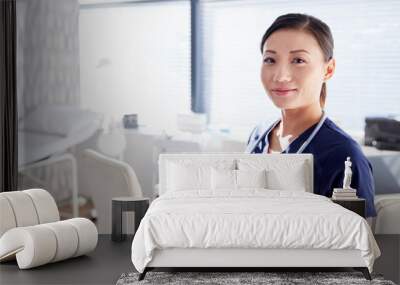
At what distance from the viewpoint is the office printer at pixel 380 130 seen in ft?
24.1

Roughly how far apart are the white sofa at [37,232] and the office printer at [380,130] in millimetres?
2889

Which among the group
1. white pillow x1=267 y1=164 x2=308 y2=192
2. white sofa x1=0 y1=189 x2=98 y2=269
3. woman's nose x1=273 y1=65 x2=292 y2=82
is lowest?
white sofa x1=0 y1=189 x2=98 y2=269

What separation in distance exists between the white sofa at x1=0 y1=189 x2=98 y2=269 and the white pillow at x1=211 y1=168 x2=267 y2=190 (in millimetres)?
1208

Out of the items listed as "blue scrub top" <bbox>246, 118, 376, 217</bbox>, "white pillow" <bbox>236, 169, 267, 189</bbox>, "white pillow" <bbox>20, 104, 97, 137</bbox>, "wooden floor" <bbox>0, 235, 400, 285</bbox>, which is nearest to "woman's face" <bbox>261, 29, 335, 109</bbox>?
"blue scrub top" <bbox>246, 118, 376, 217</bbox>

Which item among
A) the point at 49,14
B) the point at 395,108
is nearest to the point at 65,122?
the point at 49,14

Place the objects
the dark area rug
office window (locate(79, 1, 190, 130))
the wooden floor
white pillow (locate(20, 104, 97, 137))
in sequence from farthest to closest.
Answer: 1. white pillow (locate(20, 104, 97, 137))
2. office window (locate(79, 1, 190, 130))
3. the wooden floor
4. the dark area rug

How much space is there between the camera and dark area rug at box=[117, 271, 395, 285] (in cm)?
518

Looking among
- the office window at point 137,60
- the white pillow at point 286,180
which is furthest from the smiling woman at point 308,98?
the office window at point 137,60

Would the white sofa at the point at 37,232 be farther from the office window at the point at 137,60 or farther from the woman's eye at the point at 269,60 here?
the woman's eye at the point at 269,60

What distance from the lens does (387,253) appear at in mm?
6484

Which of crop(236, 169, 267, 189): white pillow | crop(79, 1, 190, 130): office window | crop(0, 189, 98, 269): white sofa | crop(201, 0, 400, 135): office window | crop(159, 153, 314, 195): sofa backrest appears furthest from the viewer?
crop(79, 1, 190, 130): office window

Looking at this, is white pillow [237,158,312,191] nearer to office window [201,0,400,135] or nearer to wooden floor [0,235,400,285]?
office window [201,0,400,135]

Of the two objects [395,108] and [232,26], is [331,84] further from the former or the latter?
[232,26]

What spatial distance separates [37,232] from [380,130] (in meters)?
3.52
